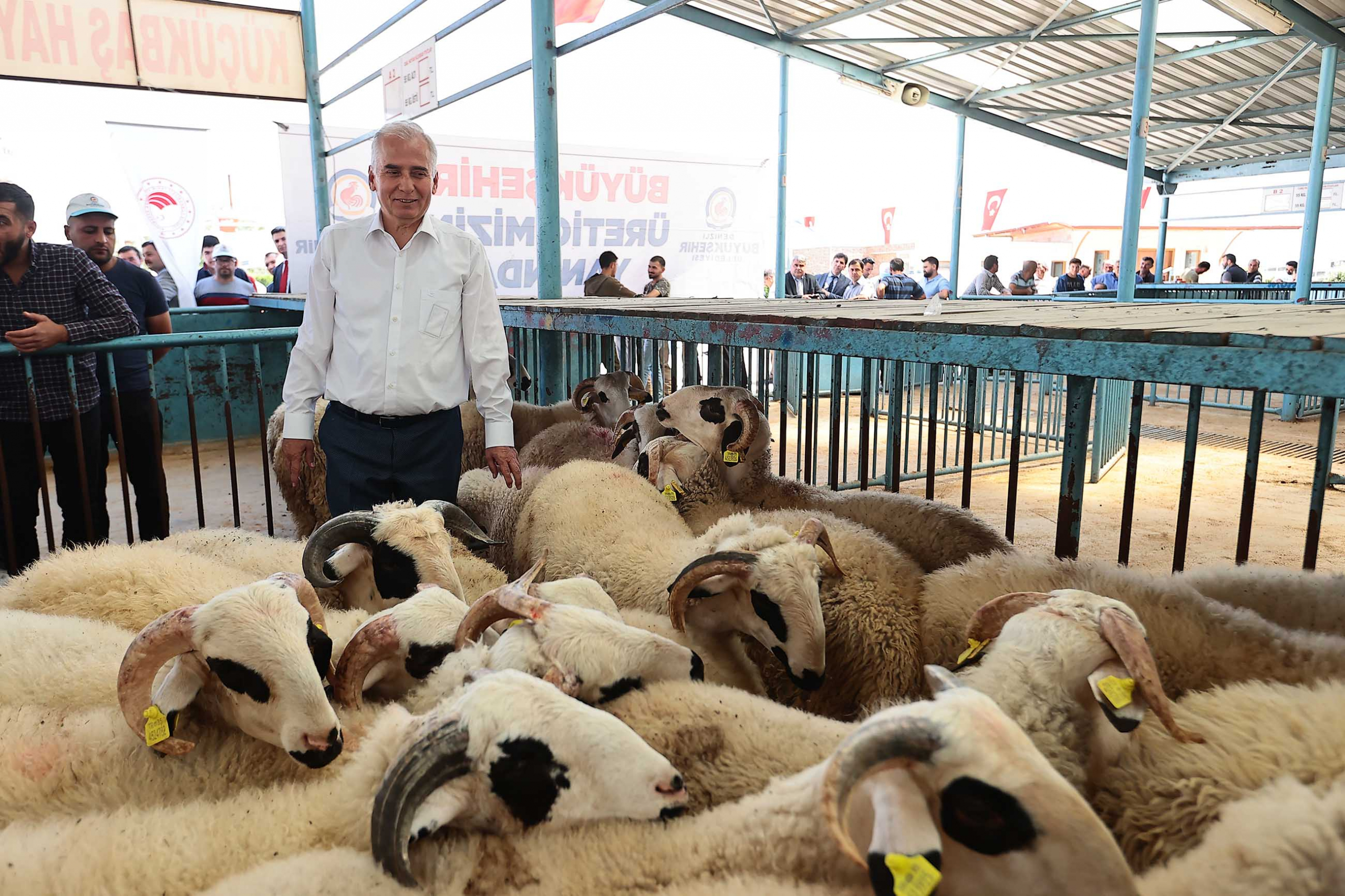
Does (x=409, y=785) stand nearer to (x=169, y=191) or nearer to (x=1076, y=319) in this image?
(x=1076, y=319)

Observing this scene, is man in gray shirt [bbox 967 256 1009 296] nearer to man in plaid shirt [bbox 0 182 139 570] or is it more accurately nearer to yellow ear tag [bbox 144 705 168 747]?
man in plaid shirt [bbox 0 182 139 570]

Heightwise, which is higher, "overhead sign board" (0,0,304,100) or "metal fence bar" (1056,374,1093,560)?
"overhead sign board" (0,0,304,100)

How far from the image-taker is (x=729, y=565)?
2160mm

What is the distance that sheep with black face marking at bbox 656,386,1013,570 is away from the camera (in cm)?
294

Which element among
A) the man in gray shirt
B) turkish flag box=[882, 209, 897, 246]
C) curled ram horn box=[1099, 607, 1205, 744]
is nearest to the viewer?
curled ram horn box=[1099, 607, 1205, 744]

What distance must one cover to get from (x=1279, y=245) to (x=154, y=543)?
31.3 m

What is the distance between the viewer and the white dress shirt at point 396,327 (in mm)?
2721

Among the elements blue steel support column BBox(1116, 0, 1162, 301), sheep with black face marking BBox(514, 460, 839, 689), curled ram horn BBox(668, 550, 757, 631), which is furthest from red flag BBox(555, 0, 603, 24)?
curled ram horn BBox(668, 550, 757, 631)

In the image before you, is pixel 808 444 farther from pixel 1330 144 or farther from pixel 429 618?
pixel 1330 144

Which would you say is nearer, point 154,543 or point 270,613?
point 270,613

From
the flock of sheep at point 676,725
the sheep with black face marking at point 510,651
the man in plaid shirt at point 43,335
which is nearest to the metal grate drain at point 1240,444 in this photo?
the flock of sheep at point 676,725

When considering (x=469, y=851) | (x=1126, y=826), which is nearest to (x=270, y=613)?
(x=469, y=851)

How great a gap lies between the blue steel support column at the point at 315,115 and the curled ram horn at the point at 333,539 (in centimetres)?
661

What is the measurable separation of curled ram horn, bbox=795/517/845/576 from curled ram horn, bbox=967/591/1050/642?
0.58 m
